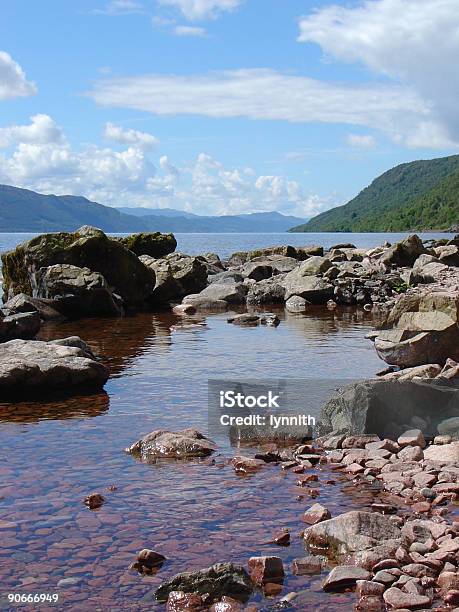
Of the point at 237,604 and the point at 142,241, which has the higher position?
the point at 142,241

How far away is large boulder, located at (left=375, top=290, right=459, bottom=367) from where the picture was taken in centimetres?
1695

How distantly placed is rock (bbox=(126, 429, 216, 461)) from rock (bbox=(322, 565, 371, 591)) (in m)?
4.59

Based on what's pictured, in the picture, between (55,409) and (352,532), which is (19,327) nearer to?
(55,409)

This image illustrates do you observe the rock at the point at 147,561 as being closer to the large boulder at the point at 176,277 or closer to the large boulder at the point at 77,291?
the large boulder at the point at 77,291

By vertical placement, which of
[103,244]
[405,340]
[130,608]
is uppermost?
[103,244]

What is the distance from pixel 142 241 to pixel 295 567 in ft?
156

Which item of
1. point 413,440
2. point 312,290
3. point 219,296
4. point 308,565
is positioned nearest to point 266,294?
point 312,290

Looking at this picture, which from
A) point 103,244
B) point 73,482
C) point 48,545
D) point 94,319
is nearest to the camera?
point 48,545

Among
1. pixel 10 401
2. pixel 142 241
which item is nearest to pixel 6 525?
pixel 10 401

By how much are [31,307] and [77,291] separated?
2735mm

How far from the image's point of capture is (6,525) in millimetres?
8781

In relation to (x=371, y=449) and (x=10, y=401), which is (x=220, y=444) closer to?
(x=371, y=449)

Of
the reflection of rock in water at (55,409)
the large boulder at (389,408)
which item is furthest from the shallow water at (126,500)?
the large boulder at (389,408)

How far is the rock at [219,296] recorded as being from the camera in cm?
3701
